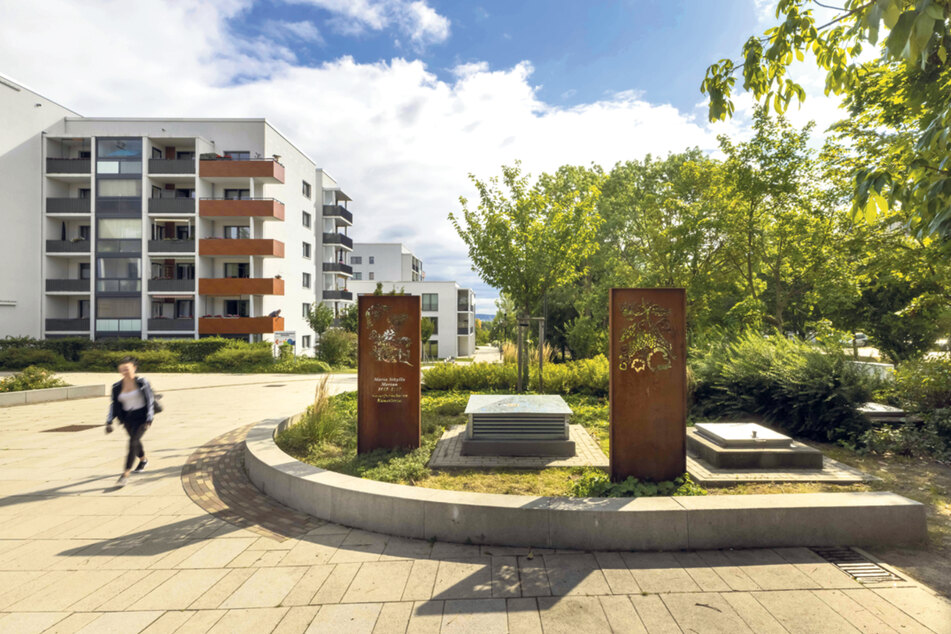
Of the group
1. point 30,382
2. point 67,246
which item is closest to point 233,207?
point 67,246

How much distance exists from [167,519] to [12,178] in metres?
37.9

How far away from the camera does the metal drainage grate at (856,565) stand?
12.6 feet

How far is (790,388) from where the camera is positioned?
8.47 meters

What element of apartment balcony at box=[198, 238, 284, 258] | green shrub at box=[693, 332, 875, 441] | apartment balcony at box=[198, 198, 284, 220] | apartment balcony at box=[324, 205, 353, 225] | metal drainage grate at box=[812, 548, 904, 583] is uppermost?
apartment balcony at box=[324, 205, 353, 225]

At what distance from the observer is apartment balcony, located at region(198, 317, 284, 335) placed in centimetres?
3139

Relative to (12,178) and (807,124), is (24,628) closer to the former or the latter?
(807,124)

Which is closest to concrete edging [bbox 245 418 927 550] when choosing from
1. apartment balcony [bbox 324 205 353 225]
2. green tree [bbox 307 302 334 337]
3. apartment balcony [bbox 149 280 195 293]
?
green tree [bbox 307 302 334 337]

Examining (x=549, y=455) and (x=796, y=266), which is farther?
(x=796, y=266)

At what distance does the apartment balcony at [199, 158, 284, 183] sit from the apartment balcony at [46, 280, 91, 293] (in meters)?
10.9

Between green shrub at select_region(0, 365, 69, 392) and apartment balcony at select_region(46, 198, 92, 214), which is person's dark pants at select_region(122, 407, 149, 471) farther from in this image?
apartment balcony at select_region(46, 198, 92, 214)

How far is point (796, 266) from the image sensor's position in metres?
17.2

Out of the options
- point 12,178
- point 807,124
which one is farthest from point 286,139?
point 807,124

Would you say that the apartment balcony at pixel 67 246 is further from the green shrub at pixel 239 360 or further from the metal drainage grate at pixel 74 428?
the metal drainage grate at pixel 74 428

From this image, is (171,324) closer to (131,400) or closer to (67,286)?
(67,286)
